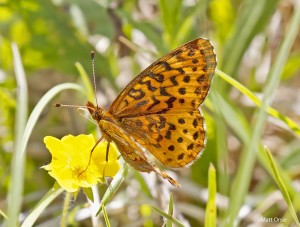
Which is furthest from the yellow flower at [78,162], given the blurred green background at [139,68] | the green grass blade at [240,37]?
the green grass blade at [240,37]

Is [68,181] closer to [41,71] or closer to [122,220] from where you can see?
[122,220]

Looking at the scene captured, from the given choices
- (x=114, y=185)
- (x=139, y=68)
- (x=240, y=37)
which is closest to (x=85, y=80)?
(x=114, y=185)

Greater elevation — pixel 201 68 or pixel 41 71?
pixel 41 71

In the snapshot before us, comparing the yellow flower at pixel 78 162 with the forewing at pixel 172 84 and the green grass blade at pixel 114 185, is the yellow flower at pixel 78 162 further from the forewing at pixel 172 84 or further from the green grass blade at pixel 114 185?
the forewing at pixel 172 84

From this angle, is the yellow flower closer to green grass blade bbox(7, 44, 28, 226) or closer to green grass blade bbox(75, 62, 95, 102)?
green grass blade bbox(7, 44, 28, 226)

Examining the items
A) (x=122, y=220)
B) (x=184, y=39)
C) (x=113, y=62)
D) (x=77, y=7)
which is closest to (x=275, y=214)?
(x=122, y=220)

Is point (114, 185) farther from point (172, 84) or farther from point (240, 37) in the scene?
point (240, 37)
